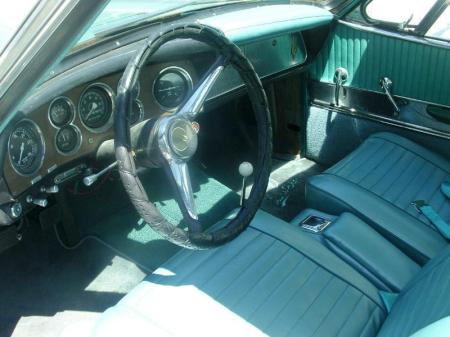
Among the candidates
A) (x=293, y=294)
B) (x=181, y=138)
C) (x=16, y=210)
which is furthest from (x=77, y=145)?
(x=293, y=294)

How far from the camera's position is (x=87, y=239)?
241 cm

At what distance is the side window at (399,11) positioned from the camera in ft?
7.83


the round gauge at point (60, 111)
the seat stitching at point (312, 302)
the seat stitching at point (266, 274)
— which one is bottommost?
the seat stitching at point (312, 302)

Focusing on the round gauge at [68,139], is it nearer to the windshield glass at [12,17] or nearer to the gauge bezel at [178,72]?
the gauge bezel at [178,72]

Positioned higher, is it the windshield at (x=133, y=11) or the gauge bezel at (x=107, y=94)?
the windshield at (x=133, y=11)

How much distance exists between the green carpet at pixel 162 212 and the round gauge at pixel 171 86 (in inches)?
20.9

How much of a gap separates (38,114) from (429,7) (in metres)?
1.80

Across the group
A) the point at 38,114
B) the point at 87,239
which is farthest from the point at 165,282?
the point at 87,239

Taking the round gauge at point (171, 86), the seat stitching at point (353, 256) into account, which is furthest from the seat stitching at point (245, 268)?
the round gauge at point (171, 86)

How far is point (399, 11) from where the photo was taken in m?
2.45

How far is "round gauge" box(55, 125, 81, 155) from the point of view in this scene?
160 centimetres

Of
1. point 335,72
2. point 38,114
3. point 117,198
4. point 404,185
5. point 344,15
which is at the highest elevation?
point 38,114

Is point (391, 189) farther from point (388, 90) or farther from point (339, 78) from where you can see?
point (339, 78)

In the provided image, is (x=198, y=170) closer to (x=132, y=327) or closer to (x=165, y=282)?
(x=165, y=282)
